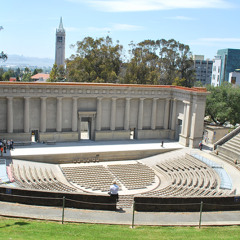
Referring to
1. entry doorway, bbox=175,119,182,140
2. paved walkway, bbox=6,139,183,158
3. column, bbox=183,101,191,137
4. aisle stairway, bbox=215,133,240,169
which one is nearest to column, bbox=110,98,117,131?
paved walkway, bbox=6,139,183,158

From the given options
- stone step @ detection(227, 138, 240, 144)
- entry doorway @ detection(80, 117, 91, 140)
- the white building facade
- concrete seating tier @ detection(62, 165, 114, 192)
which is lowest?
concrete seating tier @ detection(62, 165, 114, 192)

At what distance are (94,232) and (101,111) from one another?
30.0 meters

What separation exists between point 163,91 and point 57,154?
17841 mm

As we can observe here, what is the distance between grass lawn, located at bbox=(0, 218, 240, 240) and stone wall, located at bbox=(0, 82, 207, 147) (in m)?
26.0

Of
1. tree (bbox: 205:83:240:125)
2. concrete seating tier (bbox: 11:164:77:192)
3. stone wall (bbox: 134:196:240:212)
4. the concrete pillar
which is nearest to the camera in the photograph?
stone wall (bbox: 134:196:240:212)

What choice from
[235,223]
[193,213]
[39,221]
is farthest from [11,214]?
[235,223]

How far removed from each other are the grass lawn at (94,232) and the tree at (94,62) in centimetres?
4544

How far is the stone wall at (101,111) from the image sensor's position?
40.2 meters

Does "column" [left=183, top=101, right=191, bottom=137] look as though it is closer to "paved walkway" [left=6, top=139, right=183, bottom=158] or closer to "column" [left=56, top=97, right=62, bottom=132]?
"paved walkway" [left=6, top=139, right=183, bottom=158]

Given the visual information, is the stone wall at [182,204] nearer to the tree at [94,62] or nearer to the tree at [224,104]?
the tree at [224,104]

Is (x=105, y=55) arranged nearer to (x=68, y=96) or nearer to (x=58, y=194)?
(x=68, y=96)

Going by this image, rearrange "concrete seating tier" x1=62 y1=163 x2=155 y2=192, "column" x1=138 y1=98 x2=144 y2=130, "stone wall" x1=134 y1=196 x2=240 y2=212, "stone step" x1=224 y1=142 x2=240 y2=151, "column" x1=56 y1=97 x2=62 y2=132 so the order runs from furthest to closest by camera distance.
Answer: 1. "column" x1=138 y1=98 x2=144 y2=130
2. "column" x1=56 y1=97 x2=62 y2=132
3. "stone step" x1=224 y1=142 x2=240 y2=151
4. "concrete seating tier" x1=62 y1=163 x2=155 y2=192
5. "stone wall" x1=134 y1=196 x2=240 y2=212

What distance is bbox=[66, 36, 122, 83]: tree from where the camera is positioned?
60500 mm

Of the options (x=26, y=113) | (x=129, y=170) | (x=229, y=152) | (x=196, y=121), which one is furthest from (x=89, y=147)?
(x=229, y=152)
